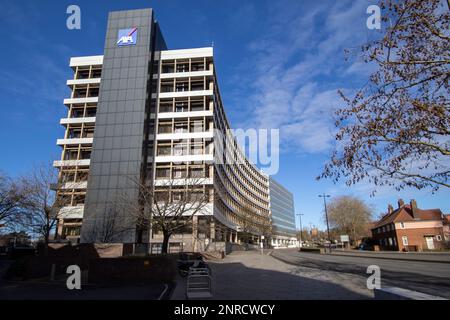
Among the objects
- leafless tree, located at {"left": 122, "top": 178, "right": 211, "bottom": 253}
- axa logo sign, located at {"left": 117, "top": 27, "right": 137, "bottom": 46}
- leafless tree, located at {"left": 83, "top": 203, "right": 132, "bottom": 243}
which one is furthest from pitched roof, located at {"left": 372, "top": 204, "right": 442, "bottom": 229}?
axa logo sign, located at {"left": 117, "top": 27, "right": 137, "bottom": 46}

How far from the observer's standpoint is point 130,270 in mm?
16188

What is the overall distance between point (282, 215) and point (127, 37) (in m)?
110

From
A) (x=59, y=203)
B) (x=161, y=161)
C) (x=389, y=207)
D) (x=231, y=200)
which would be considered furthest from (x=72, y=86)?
(x=389, y=207)

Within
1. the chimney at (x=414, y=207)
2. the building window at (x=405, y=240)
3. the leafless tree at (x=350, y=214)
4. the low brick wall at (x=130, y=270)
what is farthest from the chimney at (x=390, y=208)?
the low brick wall at (x=130, y=270)

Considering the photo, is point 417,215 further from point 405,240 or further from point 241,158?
point 241,158

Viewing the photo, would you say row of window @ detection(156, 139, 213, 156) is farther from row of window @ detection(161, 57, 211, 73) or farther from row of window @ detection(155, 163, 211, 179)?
row of window @ detection(161, 57, 211, 73)

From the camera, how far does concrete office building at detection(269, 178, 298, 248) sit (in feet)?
404

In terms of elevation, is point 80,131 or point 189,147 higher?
point 80,131

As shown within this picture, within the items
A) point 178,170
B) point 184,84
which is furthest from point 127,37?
point 178,170

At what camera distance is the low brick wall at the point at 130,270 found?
1602 cm

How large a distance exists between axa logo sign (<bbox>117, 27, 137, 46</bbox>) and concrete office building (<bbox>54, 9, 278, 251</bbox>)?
167 mm

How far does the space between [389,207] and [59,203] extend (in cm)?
8308

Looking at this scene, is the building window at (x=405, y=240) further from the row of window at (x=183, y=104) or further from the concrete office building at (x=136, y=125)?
the row of window at (x=183, y=104)
